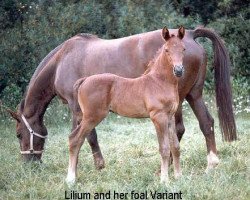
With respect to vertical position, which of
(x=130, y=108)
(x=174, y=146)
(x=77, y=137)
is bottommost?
(x=174, y=146)

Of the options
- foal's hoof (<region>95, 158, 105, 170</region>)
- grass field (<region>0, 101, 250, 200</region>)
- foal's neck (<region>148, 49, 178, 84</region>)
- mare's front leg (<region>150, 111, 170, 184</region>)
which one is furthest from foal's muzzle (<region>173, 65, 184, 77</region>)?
foal's hoof (<region>95, 158, 105, 170</region>)

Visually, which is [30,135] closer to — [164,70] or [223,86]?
[164,70]

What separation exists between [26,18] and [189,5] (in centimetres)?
566

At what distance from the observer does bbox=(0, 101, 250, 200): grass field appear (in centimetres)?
495

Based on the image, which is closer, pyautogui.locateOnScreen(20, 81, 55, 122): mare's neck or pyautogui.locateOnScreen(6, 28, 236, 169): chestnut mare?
pyautogui.locateOnScreen(6, 28, 236, 169): chestnut mare

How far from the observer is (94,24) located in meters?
14.0

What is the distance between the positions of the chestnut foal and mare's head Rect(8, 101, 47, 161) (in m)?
1.31

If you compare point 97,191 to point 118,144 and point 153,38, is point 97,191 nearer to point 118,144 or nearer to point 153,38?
point 153,38

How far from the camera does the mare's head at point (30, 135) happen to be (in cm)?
684

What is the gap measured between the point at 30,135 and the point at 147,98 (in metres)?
2.24

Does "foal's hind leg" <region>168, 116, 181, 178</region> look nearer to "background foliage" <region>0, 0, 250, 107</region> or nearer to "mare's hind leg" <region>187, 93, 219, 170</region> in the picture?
"mare's hind leg" <region>187, 93, 219, 170</region>

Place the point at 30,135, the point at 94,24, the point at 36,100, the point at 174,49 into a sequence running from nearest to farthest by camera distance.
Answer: the point at 174,49
the point at 30,135
the point at 36,100
the point at 94,24

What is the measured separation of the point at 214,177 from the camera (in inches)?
208

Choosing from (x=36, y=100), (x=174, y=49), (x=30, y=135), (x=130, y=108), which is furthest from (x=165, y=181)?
(x=36, y=100)
